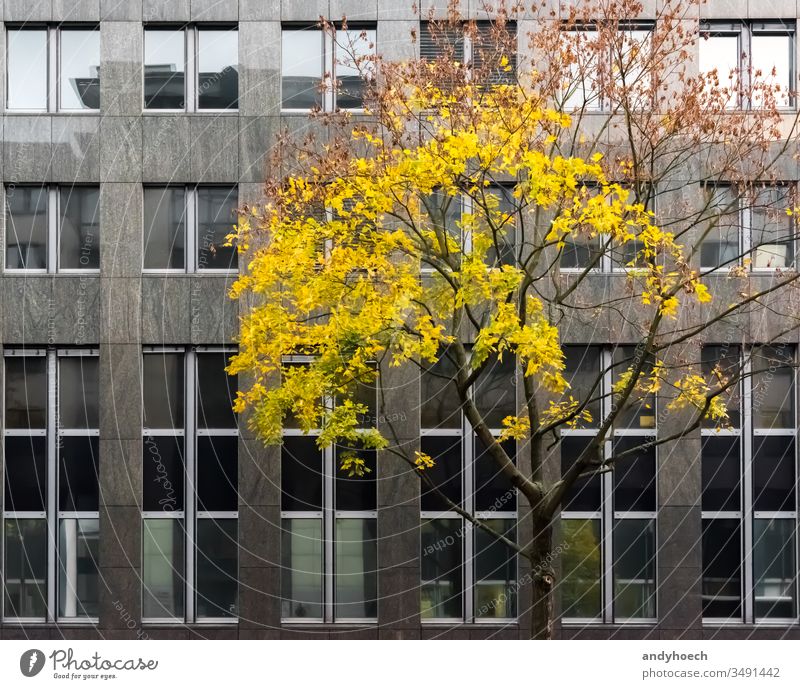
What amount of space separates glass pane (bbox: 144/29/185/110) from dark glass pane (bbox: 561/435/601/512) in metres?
11.0

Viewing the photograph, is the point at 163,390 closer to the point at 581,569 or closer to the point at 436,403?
the point at 436,403

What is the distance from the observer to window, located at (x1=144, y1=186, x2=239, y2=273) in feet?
62.0

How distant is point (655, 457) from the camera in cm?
1872

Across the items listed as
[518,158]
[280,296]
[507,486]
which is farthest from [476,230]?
[507,486]

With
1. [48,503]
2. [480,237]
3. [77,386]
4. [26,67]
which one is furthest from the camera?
[26,67]

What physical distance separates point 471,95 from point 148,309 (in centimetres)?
892

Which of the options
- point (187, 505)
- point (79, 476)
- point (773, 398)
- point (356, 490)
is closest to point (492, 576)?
point (356, 490)

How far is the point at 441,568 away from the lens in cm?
1866

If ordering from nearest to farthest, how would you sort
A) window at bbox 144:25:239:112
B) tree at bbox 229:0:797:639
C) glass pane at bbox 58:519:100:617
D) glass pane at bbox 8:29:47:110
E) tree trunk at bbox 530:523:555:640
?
tree at bbox 229:0:797:639 → tree trunk at bbox 530:523:555:640 → glass pane at bbox 58:519:100:617 → window at bbox 144:25:239:112 → glass pane at bbox 8:29:47:110

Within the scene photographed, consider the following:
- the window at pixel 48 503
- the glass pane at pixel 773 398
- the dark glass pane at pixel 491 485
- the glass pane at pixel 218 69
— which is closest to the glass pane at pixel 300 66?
the glass pane at pixel 218 69

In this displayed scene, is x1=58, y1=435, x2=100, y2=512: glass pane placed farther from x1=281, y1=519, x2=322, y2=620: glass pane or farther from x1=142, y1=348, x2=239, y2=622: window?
x1=281, y1=519, x2=322, y2=620: glass pane

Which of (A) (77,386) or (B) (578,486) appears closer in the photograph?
(B) (578,486)

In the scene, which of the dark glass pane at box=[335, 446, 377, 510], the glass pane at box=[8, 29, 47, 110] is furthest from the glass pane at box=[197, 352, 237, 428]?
the glass pane at box=[8, 29, 47, 110]

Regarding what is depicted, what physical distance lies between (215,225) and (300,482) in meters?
5.82
